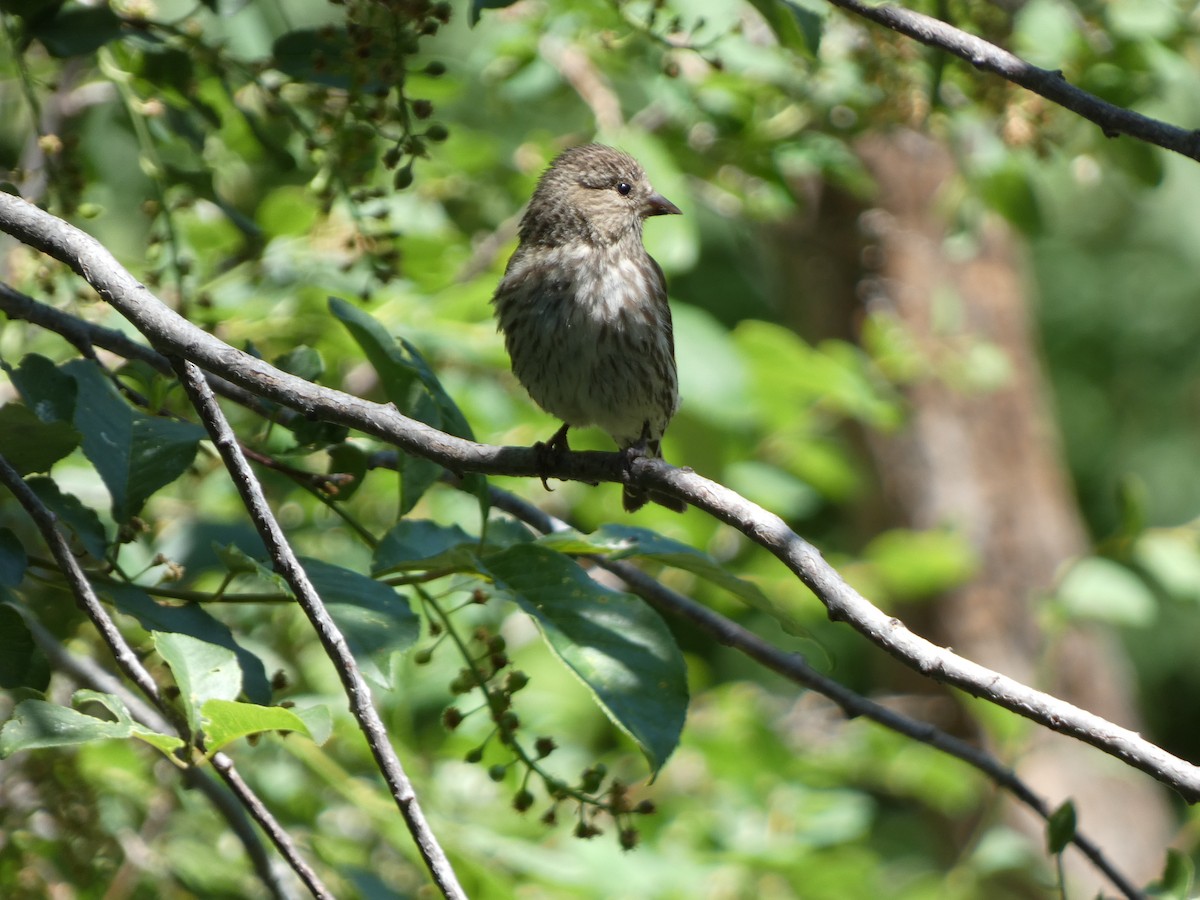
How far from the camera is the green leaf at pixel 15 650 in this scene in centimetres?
204

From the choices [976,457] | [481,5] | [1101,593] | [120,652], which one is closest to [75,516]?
[120,652]

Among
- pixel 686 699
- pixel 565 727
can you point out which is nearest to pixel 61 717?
pixel 686 699

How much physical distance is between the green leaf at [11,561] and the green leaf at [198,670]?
0.24m

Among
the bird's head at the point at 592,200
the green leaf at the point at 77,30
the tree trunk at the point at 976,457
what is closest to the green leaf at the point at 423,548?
the green leaf at the point at 77,30

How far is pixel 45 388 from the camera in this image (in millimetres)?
2324

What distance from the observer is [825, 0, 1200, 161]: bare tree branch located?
219 cm

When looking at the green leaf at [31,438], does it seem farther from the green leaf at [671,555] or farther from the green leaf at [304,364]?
the green leaf at [671,555]

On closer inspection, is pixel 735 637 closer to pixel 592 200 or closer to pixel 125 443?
pixel 125 443

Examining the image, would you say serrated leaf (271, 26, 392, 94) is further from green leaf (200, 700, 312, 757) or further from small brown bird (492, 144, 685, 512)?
green leaf (200, 700, 312, 757)

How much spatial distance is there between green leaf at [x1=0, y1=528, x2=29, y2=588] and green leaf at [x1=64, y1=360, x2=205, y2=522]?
242mm

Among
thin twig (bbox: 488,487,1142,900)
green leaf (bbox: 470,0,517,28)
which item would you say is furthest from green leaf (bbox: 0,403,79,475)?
green leaf (bbox: 470,0,517,28)

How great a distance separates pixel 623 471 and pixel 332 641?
53cm

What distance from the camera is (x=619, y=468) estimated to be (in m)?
2.22

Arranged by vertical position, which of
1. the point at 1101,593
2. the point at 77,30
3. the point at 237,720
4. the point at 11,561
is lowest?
the point at 237,720
